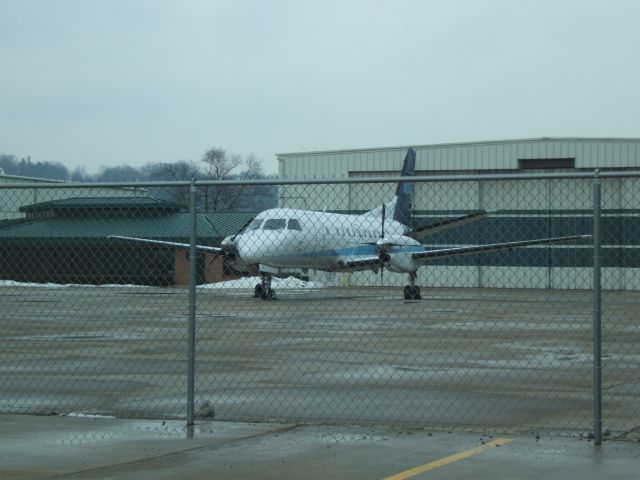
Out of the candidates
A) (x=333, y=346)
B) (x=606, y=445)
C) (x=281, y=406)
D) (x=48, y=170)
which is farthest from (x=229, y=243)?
(x=48, y=170)

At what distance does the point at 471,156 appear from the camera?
52.4m

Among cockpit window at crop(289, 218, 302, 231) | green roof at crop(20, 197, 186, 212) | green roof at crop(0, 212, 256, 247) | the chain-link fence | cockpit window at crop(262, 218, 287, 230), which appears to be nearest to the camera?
the chain-link fence

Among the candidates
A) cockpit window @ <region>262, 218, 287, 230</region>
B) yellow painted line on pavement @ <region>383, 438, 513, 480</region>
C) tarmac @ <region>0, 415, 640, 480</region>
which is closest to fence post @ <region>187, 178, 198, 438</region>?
tarmac @ <region>0, 415, 640, 480</region>

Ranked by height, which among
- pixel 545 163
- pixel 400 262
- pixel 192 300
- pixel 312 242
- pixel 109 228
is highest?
pixel 545 163

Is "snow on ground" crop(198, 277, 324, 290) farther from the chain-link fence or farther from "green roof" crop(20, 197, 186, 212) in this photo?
"green roof" crop(20, 197, 186, 212)

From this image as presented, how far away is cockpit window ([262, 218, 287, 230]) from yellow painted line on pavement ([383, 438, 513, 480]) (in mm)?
25542

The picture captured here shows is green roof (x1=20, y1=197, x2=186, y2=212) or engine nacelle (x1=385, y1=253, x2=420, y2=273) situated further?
engine nacelle (x1=385, y1=253, x2=420, y2=273)

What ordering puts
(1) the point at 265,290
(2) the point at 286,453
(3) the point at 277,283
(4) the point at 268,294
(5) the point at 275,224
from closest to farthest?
(2) the point at 286,453
(1) the point at 265,290
(4) the point at 268,294
(5) the point at 275,224
(3) the point at 277,283

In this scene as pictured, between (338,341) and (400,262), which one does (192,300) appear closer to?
(338,341)

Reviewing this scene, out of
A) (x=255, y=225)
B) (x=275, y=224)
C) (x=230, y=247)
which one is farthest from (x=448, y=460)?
(x=255, y=225)

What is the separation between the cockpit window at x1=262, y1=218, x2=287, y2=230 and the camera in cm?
3381

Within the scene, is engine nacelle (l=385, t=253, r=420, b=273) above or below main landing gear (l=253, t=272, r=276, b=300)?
above

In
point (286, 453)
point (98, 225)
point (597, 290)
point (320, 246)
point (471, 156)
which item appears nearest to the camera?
point (286, 453)

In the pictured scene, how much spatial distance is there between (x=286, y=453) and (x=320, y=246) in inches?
1115
